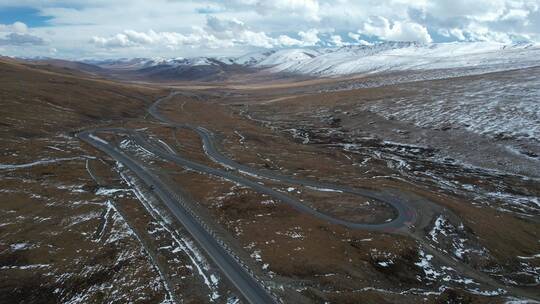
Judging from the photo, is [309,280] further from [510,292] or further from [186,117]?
[186,117]

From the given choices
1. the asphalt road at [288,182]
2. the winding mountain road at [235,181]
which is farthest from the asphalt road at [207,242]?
the asphalt road at [288,182]

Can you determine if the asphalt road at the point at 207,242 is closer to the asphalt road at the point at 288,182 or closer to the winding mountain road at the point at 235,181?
the winding mountain road at the point at 235,181

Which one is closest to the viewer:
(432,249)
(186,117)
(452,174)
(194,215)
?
(432,249)

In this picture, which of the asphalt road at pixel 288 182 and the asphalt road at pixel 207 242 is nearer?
the asphalt road at pixel 207 242

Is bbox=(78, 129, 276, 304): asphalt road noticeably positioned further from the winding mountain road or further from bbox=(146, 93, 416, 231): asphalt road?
bbox=(146, 93, 416, 231): asphalt road

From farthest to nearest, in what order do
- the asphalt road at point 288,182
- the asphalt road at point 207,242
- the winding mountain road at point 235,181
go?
1. the asphalt road at point 288,182
2. the winding mountain road at point 235,181
3. the asphalt road at point 207,242

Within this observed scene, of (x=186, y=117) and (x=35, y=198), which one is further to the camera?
(x=186, y=117)

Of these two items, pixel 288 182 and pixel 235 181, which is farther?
pixel 288 182

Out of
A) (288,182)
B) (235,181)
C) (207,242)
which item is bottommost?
(288,182)

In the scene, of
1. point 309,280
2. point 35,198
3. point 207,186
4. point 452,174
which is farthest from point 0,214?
point 452,174

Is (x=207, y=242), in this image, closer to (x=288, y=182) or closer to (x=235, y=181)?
(x=235, y=181)

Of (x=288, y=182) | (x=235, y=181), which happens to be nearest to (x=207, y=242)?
(x=235, y=181)
